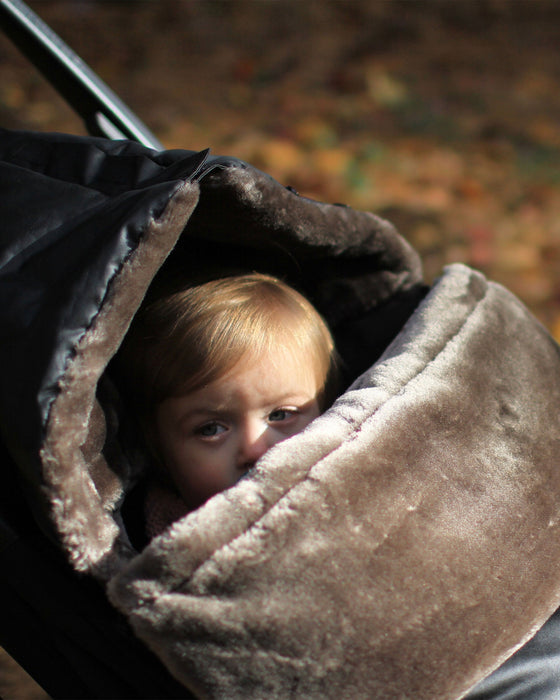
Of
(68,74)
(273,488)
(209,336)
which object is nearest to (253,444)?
(209,336)

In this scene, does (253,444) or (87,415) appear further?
(253,444)

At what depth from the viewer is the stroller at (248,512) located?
2.60 ft

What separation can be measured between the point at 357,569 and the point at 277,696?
15 centimetres

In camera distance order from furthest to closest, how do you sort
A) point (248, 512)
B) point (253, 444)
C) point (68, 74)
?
point (68, 74)
point (253, 444)
point (248, 512)

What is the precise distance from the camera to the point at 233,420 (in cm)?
115

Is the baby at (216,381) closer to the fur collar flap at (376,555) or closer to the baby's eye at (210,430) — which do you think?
the baby's eye at (210,430)

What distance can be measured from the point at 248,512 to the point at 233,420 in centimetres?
34

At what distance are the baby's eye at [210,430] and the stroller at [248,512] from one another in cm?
12

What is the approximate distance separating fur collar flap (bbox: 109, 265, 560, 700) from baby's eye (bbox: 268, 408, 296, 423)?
7.5 inches

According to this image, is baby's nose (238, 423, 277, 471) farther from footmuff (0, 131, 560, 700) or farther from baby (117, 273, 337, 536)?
footmuff (0, 131, 560, 700)

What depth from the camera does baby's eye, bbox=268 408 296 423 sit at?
3.85 ft

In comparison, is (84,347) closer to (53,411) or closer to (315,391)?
(53,411)

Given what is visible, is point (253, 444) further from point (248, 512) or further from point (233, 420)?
point (248, 512)

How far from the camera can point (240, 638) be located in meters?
0.78
